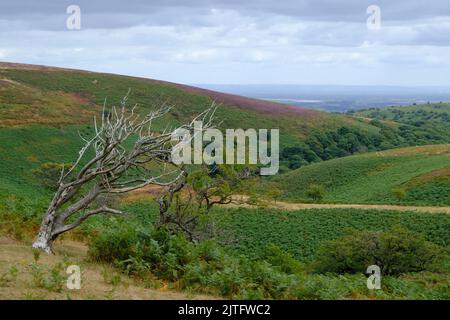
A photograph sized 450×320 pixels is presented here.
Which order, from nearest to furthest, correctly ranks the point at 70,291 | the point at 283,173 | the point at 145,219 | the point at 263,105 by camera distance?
1. the point at 70,291
2. the point at 145,219
3. the point at 283,173
4. the point at 263,105

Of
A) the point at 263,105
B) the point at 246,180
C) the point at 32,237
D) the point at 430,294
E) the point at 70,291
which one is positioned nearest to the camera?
the point at 70,291

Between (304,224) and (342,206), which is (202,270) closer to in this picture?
(304,224)

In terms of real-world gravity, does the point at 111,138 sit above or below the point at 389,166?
above

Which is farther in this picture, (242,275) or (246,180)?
(246,180)

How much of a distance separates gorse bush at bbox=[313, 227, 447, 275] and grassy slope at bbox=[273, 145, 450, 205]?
59.3 feet

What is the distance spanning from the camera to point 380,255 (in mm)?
22766

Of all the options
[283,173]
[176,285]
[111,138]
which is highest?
[111,138]

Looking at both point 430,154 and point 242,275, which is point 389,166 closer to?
point 430,154

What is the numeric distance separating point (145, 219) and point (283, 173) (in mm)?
34047

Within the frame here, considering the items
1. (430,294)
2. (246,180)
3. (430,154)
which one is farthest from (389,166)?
(430,294)

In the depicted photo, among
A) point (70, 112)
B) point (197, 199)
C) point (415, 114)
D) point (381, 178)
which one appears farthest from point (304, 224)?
point (415, 114)

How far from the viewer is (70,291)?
927cm

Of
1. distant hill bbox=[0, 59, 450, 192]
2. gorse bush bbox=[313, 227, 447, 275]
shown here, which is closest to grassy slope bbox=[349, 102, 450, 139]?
distant hill bbox=[0, 59, 450, 192]

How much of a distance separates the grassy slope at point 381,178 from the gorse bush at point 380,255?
18085mm
